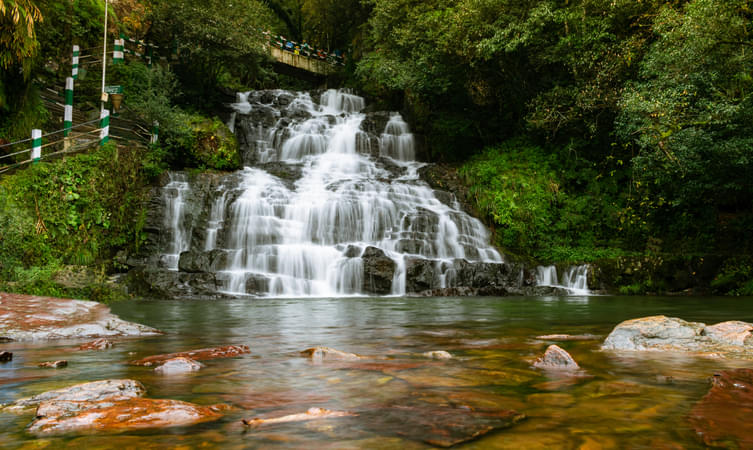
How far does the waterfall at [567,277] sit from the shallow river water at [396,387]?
853cm

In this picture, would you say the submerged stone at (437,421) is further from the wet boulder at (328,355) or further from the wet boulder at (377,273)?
the wet boulder at (377,273)

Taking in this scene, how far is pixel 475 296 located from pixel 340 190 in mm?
6280

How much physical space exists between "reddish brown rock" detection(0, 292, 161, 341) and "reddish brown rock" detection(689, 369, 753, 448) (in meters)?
5.10

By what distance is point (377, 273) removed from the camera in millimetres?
13203

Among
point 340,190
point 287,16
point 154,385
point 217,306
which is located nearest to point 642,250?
point 340,190

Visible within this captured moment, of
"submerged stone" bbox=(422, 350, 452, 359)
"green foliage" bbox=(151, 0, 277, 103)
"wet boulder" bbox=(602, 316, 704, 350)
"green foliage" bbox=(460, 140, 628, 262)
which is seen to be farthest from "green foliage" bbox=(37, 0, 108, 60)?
"wet boulder" bbox=(602, 316, 704, 350)

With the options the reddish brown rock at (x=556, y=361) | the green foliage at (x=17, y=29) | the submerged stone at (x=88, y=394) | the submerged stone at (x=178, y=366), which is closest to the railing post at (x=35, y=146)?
the green foliage at (x=17, y=29)

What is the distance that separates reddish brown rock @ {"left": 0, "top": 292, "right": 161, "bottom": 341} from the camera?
514cm

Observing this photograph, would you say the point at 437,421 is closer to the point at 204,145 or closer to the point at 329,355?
the point at 329,355

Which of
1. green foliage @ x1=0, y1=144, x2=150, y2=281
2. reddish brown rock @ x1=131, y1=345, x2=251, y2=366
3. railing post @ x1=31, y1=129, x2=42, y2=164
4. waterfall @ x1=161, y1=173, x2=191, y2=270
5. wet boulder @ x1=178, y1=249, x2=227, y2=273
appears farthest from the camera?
waterfall @ x1=161, y1=173, x2=191, y2=270

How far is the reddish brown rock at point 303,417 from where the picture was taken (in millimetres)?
2328

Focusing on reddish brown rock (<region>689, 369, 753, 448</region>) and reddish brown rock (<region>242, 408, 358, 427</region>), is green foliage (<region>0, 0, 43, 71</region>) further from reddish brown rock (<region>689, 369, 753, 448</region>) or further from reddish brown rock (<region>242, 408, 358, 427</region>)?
reddish brown rock (<region>689, 369, 753, 448</region>)

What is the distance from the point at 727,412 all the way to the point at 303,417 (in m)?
2.02

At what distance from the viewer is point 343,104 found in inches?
1109
